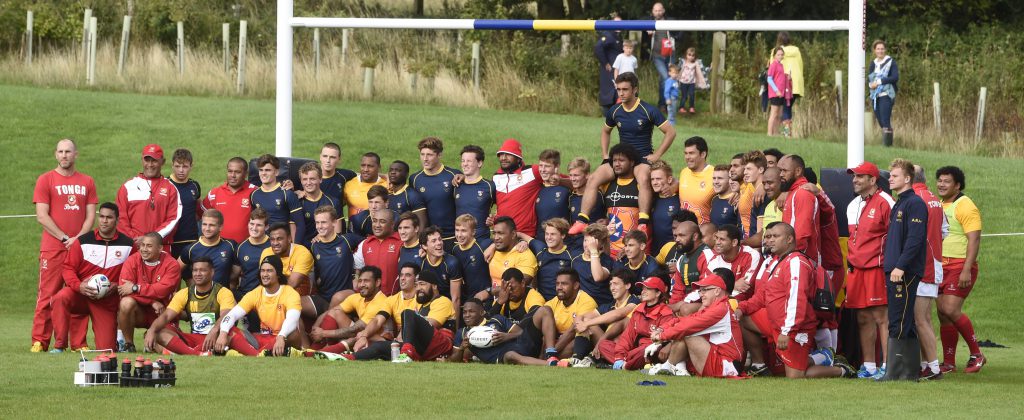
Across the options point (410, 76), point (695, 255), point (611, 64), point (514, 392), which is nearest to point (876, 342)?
point (695, 255)

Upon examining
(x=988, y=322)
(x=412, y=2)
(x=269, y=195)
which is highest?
(x=412, y=2)

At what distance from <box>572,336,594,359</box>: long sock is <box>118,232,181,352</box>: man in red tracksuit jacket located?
3.56 m

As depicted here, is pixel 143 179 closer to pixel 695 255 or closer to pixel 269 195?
pixel 269 195

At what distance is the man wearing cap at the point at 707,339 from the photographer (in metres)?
11.9

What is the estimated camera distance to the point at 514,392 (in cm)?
1066

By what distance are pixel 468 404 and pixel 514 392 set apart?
715 millimetres

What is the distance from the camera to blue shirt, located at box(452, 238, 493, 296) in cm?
1395

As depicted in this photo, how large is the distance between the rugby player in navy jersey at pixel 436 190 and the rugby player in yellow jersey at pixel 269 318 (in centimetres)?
150

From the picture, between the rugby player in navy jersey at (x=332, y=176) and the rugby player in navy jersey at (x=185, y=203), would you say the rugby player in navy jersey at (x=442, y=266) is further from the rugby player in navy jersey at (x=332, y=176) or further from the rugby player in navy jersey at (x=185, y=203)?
the rugby player in navy jersey at (x=185, y=203)

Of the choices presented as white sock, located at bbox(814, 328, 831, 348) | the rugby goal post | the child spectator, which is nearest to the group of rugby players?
white sock, located at bbox(814, 328, 831, 348)

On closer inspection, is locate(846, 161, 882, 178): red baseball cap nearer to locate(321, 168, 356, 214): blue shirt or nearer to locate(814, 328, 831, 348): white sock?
locate(814, 328, 831, 348): white sock

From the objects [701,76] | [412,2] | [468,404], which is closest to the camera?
[468,404]

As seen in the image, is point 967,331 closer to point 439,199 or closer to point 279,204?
point 439,199

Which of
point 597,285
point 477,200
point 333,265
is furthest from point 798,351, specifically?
point 333,265
